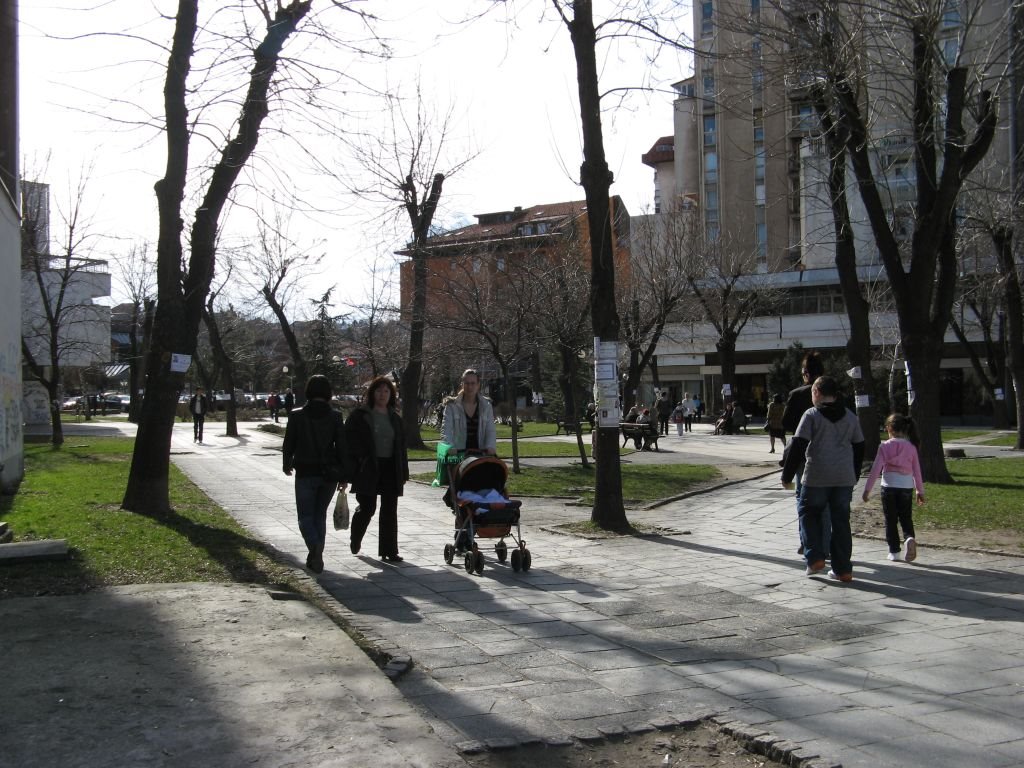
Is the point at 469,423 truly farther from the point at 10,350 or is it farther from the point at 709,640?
the point at 10,350

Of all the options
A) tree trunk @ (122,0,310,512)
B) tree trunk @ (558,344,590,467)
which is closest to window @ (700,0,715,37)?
tree trunk @ (122,0,310,512)

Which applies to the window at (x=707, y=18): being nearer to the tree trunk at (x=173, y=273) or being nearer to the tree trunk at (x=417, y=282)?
the tree trunk at (x=173, y=273)

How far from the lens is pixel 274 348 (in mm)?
78312

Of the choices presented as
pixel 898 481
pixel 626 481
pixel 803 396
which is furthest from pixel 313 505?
pixel 626 481

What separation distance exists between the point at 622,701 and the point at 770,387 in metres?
45.0

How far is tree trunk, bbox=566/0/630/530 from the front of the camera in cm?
1080

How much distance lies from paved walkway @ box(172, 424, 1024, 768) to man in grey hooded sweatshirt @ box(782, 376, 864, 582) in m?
0.25

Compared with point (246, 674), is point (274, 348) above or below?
above

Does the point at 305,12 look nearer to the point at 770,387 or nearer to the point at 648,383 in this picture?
the point at 770,387

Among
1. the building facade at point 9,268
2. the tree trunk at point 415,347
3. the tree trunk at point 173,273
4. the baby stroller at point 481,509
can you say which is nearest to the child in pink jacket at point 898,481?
the baby stroller at point 481,509

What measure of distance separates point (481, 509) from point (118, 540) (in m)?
3.76

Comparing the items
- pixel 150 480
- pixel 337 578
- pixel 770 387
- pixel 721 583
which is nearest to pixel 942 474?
pixel 721 583

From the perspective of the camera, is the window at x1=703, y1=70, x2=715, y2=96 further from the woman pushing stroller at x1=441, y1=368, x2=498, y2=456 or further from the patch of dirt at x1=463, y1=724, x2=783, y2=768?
the patch of dirt at x1=463, y1=724, x2=783, y2=768

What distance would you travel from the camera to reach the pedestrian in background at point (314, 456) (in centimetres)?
814
